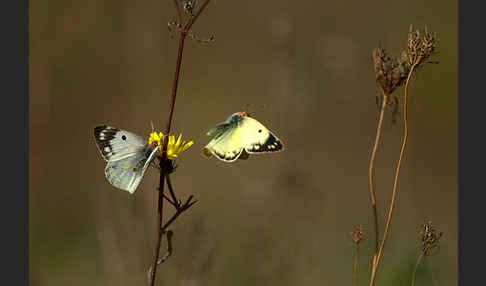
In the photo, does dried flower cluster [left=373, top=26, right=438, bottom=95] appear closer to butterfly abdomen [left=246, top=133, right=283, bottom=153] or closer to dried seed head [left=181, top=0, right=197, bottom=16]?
butterfly abdomen [left=246, top=133, right=283, bottom=153]

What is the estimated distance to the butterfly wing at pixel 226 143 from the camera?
233 cm

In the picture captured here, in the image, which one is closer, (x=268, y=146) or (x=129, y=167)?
(x=129, y=167)

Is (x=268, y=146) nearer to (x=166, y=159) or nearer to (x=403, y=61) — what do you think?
(x=166, y=159)

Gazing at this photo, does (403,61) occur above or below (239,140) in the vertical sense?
above

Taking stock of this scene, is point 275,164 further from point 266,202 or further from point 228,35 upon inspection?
point 228,35

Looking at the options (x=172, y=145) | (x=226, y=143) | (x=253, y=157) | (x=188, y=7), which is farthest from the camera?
(x=253, y=157)

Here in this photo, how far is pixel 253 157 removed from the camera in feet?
22.3

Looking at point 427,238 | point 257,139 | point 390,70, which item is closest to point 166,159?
point 257,139

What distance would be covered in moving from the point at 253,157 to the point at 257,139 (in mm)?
4357

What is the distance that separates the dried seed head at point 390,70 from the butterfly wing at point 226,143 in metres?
0.68

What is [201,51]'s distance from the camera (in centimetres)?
802

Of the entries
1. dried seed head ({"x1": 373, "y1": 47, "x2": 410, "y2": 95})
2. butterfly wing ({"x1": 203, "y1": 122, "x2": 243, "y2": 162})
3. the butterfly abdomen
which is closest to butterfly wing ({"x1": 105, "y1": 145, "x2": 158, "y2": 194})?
butterfly wing ({"x1": 203, "y1": 122, "x2": 243, "y2": 162})

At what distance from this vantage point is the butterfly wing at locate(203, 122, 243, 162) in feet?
7.66

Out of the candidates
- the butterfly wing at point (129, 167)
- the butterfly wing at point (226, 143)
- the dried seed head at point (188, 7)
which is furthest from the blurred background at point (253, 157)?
the dried seed head at point (188, 7)
